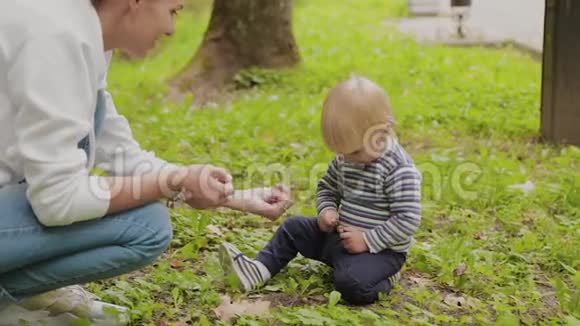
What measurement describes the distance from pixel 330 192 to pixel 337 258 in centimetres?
26

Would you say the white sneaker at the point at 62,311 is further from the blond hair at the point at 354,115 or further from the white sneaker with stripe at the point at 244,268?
the blond hair at the point at 354,115

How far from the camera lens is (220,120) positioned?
209 inches

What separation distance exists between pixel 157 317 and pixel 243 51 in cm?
452

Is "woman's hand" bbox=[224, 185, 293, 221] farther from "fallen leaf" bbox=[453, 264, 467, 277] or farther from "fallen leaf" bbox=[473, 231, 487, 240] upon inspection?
"fallen leaf" bbox=[473, 231, 487, 240]

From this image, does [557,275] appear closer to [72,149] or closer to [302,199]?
[302,199]

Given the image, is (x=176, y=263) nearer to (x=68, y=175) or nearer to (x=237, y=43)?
(x=68, y=175)

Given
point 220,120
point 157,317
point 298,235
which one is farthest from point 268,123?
point 157,317

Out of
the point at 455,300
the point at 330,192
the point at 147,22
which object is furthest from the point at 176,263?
the point at 147,22

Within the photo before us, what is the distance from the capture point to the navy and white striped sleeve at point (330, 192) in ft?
9.36

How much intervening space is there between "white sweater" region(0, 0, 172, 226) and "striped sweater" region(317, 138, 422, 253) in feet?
3.05

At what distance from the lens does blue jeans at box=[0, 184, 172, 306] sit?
6.84ft

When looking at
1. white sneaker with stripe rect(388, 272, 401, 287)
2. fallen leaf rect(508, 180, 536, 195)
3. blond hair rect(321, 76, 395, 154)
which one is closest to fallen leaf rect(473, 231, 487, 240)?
fallen leaf rect(508, 180, 536, 195)

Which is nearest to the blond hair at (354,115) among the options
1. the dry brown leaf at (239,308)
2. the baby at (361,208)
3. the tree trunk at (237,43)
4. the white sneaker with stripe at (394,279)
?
the baby at (361,208)

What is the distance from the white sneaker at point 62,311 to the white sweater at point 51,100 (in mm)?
398
